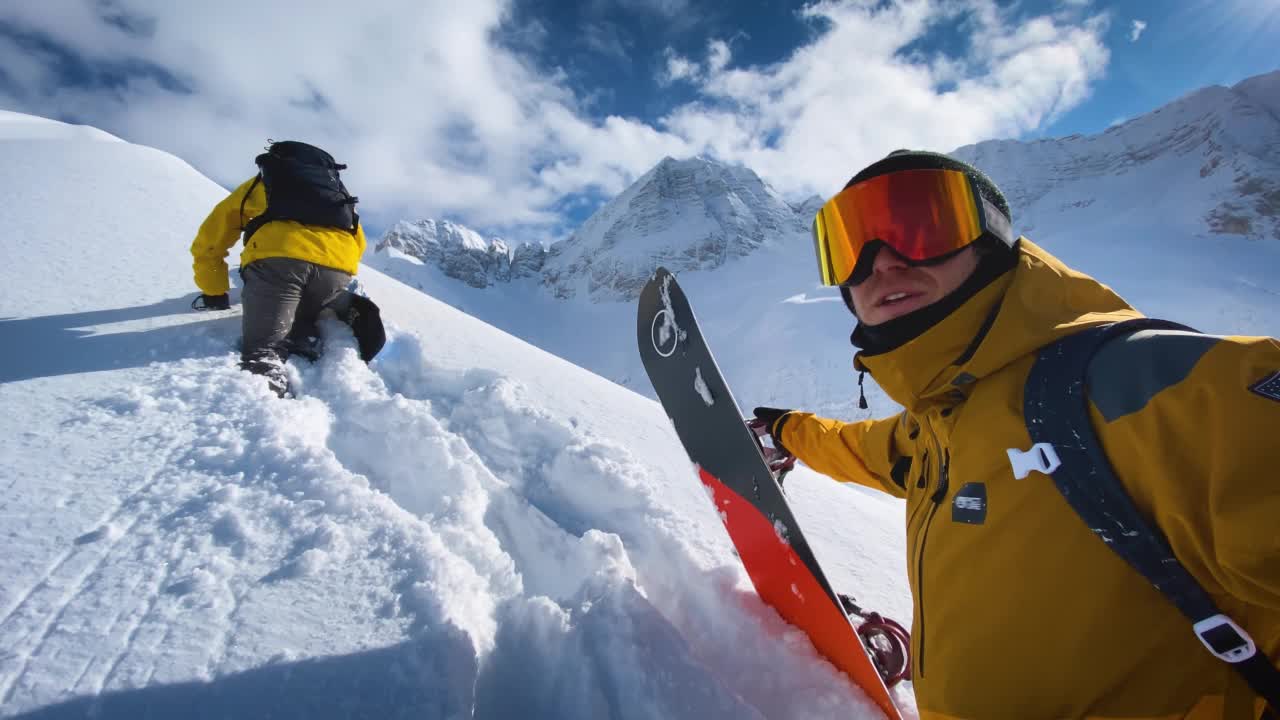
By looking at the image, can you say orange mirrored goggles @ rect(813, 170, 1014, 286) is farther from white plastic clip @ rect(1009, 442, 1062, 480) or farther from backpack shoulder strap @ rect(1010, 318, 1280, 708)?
white plastic clip @ rect(1009, 442, 1062, 480)

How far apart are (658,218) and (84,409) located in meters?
86.2

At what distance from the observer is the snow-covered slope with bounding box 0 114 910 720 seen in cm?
119

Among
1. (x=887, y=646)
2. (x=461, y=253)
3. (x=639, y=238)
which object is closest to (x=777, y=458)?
(x=887, y=646)

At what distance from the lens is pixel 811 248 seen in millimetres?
52375

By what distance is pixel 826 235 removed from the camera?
176 cm

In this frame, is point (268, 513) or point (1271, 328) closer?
point (268, 513)

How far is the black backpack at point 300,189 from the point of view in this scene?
308cm

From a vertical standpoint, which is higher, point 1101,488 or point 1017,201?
point 1017,201

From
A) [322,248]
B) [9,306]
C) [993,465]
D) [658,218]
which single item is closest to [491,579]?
[993,465]

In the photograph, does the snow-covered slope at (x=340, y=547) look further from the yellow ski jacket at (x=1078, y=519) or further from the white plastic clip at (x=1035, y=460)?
the white plastic clip at (x=1035, y=460)

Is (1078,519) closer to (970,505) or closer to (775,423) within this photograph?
(970,505)

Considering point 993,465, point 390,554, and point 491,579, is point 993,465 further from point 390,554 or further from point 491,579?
point 390,554

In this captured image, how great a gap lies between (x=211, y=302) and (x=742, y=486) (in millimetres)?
3471

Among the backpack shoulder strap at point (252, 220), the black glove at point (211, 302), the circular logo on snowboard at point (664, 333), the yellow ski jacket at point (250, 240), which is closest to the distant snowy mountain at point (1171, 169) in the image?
the circular logo on snowboard at point (664, 333)
